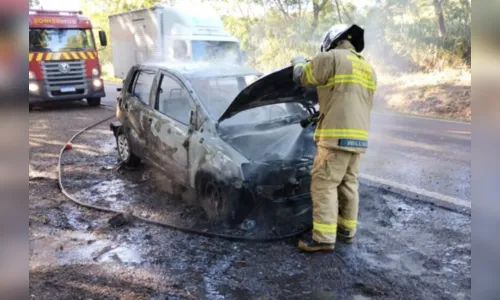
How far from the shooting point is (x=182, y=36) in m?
13.8

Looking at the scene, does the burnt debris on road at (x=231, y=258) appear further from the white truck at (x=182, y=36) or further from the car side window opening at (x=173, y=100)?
the white truck at (x=182, y=36)

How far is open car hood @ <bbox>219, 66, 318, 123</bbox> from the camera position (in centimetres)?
395

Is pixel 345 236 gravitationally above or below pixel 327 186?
below

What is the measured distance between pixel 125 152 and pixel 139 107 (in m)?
0.98

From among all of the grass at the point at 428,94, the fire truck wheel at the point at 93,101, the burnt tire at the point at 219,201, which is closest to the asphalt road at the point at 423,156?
the grass at the point at 428,94

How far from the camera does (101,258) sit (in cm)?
371

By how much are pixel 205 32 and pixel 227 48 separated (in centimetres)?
90

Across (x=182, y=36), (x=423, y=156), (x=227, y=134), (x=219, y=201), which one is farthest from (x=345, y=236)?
(x=182, y=36)

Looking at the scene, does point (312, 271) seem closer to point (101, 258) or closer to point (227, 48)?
point (101, 258)

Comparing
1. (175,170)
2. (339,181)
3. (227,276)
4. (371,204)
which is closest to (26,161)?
(227,276)

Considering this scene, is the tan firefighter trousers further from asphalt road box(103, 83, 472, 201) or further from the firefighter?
asphalt road box(103, 83, 472, 201)

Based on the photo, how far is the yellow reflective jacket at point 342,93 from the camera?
3.64 meters

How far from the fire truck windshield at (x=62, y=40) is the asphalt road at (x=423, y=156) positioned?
29.7 feet

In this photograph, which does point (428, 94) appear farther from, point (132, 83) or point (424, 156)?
point (132, 83)
